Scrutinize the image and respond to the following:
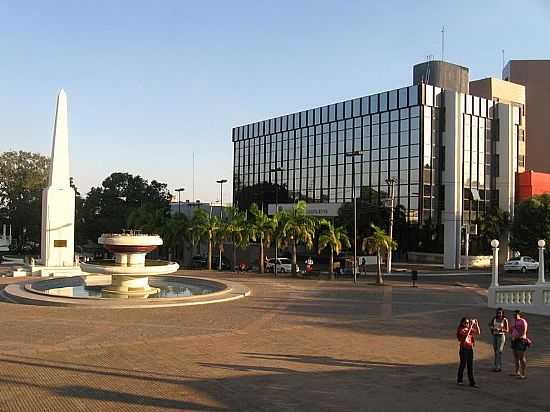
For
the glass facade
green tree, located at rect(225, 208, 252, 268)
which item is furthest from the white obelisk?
the glass facade

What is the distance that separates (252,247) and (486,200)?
2783cm

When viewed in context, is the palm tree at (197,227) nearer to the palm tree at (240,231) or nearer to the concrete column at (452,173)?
the palm tree at (240,231)

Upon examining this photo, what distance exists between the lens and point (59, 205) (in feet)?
140

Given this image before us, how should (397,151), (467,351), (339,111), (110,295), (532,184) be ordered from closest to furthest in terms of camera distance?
(467,351)
(110,295)
(532,184)
(397,151)
(339,111)

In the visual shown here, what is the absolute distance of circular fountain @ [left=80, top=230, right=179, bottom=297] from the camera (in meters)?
27.8

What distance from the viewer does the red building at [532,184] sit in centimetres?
6625

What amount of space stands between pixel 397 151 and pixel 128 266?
48733 mm

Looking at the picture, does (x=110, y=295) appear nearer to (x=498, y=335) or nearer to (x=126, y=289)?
(x=126, y=289)

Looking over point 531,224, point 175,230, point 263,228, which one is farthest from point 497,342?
point 531,224

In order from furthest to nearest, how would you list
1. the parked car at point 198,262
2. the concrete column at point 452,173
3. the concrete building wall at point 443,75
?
the concrete building wall at point 443,75 < the concrete column at point 452,173 < the parked car at point 198,262

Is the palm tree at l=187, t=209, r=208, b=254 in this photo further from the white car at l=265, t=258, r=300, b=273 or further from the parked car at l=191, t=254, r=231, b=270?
the white car at l=265, t=258, r=300, b=273

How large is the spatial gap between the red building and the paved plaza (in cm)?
4616

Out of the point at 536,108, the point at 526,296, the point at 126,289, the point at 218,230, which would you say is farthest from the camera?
Result: the point at 536,108

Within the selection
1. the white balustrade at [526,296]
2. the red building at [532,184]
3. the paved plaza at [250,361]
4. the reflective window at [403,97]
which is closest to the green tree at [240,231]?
the paved plaza at [250,361]
